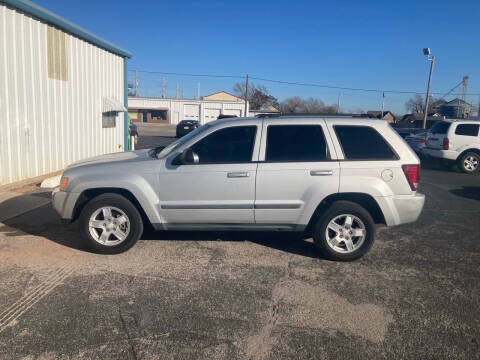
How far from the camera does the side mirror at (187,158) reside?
4.93 meters

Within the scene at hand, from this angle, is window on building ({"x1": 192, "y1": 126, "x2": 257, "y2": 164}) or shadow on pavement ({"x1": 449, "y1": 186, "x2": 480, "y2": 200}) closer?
window on building ({"x1": 192, "y1": 126, "x2": 257, "y2": 164})

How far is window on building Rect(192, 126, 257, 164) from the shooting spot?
5.09 m

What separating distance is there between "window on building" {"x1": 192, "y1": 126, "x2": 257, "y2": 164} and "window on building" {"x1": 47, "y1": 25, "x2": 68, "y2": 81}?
7.44 m

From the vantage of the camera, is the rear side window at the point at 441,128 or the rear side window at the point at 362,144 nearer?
the rear side window at the point at 362,144

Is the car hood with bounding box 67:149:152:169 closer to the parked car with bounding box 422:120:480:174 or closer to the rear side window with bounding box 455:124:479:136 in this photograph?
the parked car with bounding box 422:120:480:174

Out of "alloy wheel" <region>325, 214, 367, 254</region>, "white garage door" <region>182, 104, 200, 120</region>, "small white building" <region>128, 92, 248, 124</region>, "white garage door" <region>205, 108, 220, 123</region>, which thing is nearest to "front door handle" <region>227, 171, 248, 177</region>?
"alloy wheel" <region>325, 214, 367, 254</region>

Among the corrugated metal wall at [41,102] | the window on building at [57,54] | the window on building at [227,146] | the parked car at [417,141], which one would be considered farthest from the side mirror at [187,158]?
the parked car at [417,141]

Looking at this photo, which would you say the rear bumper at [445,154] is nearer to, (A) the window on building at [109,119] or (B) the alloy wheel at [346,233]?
(B) the alloy wheel at [346,233]

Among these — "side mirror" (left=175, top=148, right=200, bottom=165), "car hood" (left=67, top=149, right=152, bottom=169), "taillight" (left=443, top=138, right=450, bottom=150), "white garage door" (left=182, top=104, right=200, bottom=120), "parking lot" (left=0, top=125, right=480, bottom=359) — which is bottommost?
"parking lot" (left=0, top=125, right=480, bottom=359)

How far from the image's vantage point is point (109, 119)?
14.9 meters

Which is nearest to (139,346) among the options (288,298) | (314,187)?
(288,298)

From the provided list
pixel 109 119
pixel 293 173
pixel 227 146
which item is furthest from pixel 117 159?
pixel 109 119

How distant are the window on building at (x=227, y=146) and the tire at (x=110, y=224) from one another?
114cm

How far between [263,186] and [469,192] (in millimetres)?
7598
